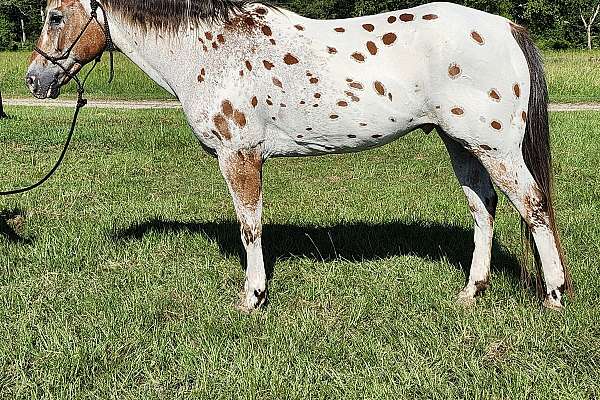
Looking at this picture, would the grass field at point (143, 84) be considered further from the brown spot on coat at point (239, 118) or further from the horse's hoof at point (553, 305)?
the brown spot on coat at point (239, 118)

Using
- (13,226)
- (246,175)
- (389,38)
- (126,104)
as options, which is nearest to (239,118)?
(246,175)

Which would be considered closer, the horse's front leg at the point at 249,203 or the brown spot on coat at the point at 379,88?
the brown spot on coat at the point at 379,88

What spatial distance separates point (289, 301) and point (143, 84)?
64.9ft

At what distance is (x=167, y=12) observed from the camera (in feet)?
13.2

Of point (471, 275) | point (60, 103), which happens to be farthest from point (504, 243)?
point (60, 103)

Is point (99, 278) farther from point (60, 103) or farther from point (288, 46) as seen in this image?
point (60, 103)

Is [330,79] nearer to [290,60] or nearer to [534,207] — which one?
[290,60]

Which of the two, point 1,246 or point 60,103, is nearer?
point 1,246

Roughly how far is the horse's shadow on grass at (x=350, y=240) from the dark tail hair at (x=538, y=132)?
89 cm

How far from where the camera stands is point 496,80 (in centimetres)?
375

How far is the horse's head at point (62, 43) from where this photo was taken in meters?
4.01

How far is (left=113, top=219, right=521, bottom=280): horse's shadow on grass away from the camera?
514 centimetres

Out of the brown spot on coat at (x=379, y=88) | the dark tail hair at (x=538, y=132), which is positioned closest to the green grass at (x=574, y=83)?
the dark tail hair at (x=538, y=132)

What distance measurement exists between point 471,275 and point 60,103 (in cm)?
1755
